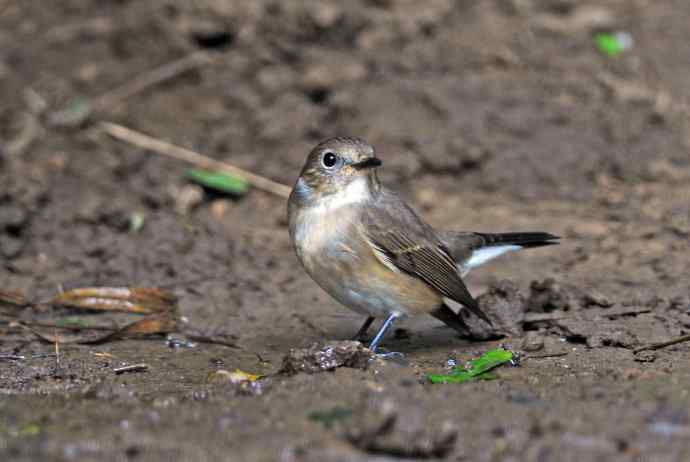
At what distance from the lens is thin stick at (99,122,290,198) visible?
995 centimetres

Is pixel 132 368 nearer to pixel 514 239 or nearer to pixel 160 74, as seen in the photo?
pixel 514 239

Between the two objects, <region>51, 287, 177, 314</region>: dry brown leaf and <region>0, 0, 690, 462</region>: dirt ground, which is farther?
<region>51, 287, 177, 314</region>: dry brown leaf

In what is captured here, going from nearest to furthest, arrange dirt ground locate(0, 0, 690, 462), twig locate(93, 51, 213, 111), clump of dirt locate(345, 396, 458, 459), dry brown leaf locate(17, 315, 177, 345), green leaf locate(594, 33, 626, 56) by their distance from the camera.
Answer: clump of dirt locate(345, 396, 458, 459)
dirt ground locate(0, 0, 690, 462)
dry brown leaf locate(17, 315, 177, 345)
twig locate(93, 51, 213, 111)
green leaf locate(594, 33, 626, 56)

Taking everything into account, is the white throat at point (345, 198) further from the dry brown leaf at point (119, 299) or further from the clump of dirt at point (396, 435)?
the clump of dirt at point (396, 435)

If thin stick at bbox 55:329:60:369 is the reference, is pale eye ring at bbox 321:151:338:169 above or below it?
above

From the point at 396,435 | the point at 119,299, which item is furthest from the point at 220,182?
the point at 396,435

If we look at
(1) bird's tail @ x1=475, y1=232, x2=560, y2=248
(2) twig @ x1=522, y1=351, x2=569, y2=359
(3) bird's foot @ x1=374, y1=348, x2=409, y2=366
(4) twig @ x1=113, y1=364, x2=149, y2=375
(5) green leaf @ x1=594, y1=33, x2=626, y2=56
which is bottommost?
(4) twig @ x1=113, y1=364, x2=149, y2=375

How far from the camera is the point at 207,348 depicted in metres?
6.88

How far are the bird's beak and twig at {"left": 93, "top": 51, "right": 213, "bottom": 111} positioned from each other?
4.48 m

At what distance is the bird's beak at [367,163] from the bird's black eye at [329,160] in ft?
0.44

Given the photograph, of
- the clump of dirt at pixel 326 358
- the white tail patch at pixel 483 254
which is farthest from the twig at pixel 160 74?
the clump of dirt at pixel 326 358

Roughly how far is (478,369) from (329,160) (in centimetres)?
182

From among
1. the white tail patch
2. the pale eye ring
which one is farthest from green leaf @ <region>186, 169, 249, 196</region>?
the pale eye ring

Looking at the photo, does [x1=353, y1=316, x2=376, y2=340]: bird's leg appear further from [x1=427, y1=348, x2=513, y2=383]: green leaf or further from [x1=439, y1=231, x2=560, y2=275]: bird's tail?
[x1=427, y1=348, x2=513, y2=383]: green leaf
